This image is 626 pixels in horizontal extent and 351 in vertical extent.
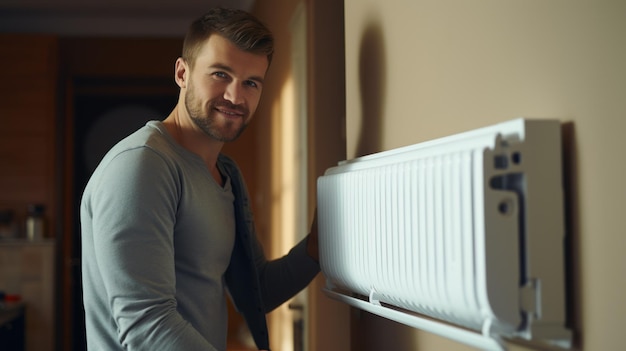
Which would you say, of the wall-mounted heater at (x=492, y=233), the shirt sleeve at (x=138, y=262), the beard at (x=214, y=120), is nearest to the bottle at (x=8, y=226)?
the beard at (x=214, y=120)

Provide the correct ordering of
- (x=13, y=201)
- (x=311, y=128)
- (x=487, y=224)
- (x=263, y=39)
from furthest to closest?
(x=13, y=201) → (x=311, y=128) → (x=263, y=39) → (x=487, y=224)

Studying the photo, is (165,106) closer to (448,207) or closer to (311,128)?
(311,128)

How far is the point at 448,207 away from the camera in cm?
113

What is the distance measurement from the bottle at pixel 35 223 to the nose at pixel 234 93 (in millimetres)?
4395

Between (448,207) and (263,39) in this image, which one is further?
(263,39)

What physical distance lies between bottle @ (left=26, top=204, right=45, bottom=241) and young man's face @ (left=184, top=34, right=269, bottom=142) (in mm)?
4314

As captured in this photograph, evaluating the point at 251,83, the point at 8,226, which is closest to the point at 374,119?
the point at 251,83

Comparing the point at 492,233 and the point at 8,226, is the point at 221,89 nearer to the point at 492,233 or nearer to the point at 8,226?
the point at 492,233

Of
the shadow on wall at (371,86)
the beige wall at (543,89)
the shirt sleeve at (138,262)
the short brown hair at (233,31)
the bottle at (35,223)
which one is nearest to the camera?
the beige wall at (543,89)

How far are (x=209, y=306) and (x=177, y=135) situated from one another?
46 centimetres

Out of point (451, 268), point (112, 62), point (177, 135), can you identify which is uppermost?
point (112, 62)

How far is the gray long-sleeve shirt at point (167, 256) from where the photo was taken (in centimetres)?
155

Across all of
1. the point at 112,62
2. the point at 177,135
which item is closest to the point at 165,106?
the point at 112,62

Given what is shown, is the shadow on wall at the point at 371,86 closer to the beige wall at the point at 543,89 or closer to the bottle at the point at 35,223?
the beige wall at the point at 543,89
